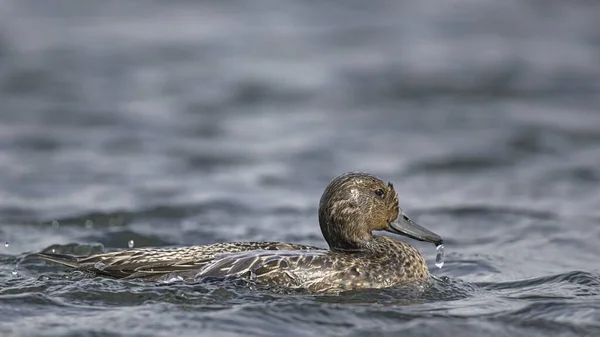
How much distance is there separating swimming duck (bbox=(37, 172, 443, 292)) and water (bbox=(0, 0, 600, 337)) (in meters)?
0.13

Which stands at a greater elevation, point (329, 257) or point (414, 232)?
point (414, 232)

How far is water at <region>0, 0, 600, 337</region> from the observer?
9.16 m

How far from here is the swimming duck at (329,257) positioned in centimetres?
923

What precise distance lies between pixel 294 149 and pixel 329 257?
750cm

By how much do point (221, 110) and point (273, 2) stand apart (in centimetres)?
794

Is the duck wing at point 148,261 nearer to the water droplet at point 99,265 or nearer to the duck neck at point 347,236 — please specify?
the water droplet at point 99,265

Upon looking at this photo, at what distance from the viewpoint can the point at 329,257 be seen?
938 cm

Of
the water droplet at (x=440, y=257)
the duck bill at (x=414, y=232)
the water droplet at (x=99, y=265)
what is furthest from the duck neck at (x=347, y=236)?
the water droplet at (x=99, y=265)

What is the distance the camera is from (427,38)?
78.6 feet

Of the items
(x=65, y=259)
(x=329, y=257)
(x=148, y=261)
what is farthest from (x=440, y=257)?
(x=65, y=259)

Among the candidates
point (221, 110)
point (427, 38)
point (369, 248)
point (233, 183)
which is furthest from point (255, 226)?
point (427, 38)

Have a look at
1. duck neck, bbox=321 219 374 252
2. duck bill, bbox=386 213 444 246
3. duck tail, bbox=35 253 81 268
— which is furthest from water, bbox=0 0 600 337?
duck neck, bbox=321 219 374 252

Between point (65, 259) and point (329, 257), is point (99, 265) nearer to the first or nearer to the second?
point (65, 259)

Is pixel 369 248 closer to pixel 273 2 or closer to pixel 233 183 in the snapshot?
pixel 233 183
